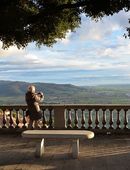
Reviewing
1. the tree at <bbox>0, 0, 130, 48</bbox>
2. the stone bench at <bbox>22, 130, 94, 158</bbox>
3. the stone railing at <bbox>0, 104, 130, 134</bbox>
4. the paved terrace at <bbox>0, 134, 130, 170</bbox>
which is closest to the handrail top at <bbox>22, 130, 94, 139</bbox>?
the stone bench at <bbox>22, 130, 94, 158</bbox>

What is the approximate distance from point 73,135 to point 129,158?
155 centimetres

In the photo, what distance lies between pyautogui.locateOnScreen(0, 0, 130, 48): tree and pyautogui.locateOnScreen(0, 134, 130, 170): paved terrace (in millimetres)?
2925

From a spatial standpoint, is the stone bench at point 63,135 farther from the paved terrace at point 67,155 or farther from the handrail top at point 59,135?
the paved terrace at point 67,155

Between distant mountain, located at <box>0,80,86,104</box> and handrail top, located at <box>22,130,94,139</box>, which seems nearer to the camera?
handrail top, located at <box>22,130,94,139</box>

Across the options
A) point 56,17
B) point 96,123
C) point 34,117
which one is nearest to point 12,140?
point 34,117

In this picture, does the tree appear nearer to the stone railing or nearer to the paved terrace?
the stone railing

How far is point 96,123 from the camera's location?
65.1ft

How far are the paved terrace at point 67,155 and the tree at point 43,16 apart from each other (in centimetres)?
292

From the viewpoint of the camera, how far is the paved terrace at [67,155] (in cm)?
1442

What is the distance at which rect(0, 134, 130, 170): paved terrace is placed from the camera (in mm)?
14422

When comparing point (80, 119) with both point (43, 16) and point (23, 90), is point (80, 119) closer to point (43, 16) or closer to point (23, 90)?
point (43, 16)

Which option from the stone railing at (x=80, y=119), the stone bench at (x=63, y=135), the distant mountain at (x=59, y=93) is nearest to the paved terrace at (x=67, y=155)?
the stone bench at (x=63, y=135)

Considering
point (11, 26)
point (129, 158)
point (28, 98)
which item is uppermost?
point (11, 26)

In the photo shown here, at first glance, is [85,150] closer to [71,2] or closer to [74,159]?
[74,159]
